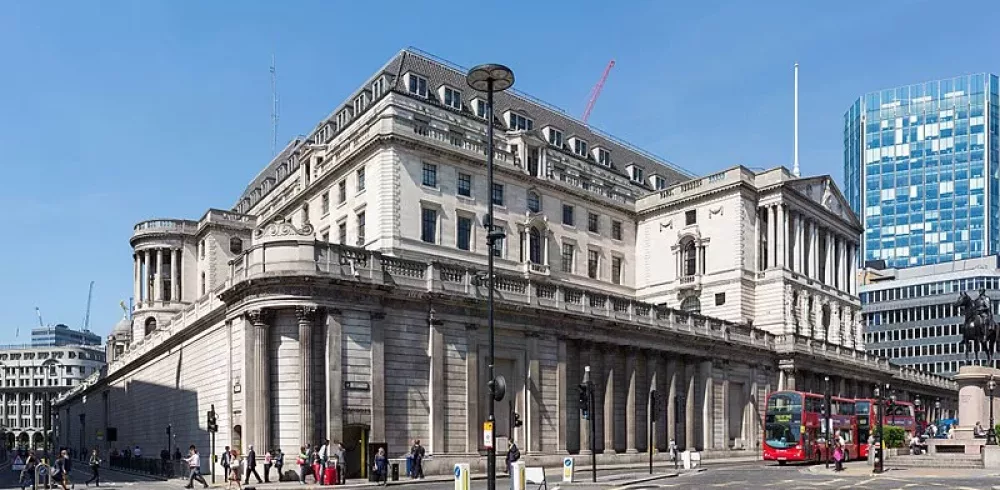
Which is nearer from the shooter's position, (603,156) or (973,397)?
(973,397)

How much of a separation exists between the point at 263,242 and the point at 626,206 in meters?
42.5

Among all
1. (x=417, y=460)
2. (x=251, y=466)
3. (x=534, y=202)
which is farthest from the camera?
(x=534, y=202)

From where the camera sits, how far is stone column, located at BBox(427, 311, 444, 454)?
152 feet

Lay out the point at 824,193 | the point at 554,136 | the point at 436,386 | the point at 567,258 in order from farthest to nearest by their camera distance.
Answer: the point at 824,193 → the point at 554,136 → the point at 567,258 → the point at 436,386

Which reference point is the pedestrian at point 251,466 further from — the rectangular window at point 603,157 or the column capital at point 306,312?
the rectangular window at point 603,157

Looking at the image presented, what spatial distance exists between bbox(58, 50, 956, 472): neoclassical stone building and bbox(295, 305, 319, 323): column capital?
99 mm

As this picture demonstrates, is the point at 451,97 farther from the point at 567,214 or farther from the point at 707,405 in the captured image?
the point at 707,405

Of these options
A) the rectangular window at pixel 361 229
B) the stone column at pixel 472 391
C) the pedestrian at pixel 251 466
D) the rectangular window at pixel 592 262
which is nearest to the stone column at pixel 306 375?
the pedestrian at pixel 251 466

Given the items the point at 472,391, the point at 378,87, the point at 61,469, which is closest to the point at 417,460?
the point at 472,391

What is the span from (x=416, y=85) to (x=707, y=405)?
30.0 metres

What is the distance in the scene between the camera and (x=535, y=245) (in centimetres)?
7088

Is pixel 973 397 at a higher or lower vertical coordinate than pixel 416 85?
lower

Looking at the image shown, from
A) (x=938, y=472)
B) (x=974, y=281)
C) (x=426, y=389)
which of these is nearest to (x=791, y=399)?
(x=938, y=472)

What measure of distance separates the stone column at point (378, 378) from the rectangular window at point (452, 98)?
1186 inches
